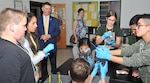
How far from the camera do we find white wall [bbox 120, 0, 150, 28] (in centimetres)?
564

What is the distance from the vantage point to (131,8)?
580cm

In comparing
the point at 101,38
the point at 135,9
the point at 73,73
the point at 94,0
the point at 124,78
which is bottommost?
the point at 124,78

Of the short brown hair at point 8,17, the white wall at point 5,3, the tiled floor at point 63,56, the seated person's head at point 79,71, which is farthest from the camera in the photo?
the tiled floor at point 63,56

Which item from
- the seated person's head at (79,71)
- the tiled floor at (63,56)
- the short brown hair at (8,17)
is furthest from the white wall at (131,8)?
the short brown hair at (8,17)

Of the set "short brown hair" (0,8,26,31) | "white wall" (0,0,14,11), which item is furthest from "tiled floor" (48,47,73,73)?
"short brown hair" (0,8,26,31)

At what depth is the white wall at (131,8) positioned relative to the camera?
564 cm

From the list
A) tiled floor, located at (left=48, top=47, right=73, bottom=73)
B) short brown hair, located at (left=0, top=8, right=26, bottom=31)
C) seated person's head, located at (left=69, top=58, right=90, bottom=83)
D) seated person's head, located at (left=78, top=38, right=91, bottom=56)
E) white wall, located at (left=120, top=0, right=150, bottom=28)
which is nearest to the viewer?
short brown hair, located at (left=0, top=8, right=26, bottom=31)

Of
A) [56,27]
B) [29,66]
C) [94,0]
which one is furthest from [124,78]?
[94,0]

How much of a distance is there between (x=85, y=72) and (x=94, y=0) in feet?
18.7

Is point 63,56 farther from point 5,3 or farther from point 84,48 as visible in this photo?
point 84,48

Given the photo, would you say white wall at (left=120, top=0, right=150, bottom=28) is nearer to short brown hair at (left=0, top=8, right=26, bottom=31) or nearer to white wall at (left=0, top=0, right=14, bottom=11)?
white wall at (left=0, top=0, right=14, bottom=11)

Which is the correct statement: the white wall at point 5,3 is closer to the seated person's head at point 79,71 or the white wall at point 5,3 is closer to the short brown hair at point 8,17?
the short brown hair at point 8,17

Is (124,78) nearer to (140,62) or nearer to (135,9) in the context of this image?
(140,62)

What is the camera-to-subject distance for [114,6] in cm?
621
